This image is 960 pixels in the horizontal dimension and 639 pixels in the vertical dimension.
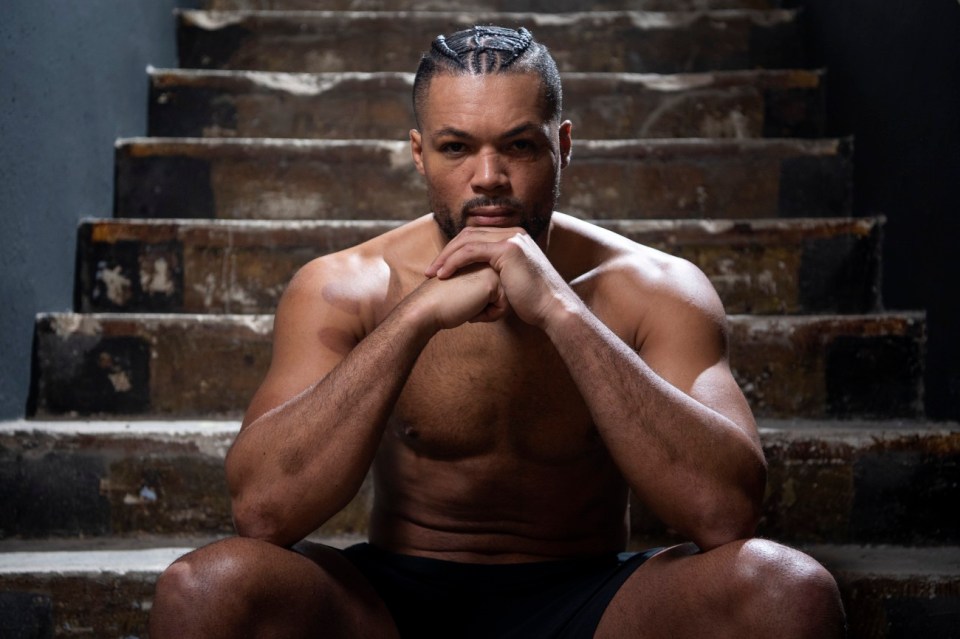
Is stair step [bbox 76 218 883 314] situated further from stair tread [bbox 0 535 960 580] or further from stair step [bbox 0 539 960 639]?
stair step [bbox 0 539 960 639]

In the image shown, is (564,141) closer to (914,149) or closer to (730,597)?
(730,597)

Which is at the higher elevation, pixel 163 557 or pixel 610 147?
pixel 610 147

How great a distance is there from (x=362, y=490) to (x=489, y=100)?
94 centimetres

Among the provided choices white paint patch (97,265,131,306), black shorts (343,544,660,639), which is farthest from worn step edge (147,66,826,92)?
black shorts (343,544,660,639)

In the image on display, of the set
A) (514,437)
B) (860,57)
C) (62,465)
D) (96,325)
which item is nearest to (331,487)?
(514,437)

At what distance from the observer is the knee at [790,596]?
53.8 inches

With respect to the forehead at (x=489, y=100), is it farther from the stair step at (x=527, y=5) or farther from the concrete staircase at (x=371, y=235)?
the stair step at (x=527, y=5)

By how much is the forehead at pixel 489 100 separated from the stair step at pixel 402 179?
1.21m

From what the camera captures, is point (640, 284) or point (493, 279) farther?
point (640, 284)

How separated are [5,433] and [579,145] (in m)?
1.68

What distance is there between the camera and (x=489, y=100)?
1747 mm

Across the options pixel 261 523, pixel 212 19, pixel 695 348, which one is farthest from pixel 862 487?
pixel 212 19

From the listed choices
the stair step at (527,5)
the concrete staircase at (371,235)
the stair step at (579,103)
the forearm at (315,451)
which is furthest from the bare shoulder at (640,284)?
the stair step at (527,5)

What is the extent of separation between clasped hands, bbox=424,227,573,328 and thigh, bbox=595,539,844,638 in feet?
1.44
